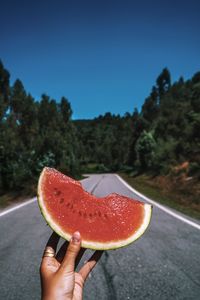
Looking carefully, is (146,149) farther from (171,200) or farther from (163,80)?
(163,80)

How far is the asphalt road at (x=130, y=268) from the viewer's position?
10.4ft

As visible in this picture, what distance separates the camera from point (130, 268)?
390 centimetres

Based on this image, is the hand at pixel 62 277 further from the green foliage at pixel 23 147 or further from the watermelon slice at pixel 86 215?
the green foliage at pixel 23 147

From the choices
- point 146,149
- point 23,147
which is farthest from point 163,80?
point 23,147

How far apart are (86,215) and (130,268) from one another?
218cm

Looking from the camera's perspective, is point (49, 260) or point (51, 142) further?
point (51, 142)

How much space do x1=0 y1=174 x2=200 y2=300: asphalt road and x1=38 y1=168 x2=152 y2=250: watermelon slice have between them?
1.31 m

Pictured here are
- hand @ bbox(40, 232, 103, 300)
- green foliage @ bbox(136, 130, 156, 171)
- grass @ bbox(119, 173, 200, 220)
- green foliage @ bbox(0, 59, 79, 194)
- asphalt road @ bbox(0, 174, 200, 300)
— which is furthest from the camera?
green foliage @ bbox(136, 130, 156, 171)

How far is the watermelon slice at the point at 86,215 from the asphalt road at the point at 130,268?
1.31m

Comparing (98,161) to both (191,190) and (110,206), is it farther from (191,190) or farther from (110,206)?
(110,206)

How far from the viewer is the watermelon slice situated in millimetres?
2100

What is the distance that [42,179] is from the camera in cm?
223

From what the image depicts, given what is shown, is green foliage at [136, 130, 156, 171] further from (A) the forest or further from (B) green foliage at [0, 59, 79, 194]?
(B) green foliage at [0, 59, 79, 194]

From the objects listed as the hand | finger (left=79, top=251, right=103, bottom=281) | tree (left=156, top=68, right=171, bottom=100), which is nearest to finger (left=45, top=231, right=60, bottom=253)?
the hand
